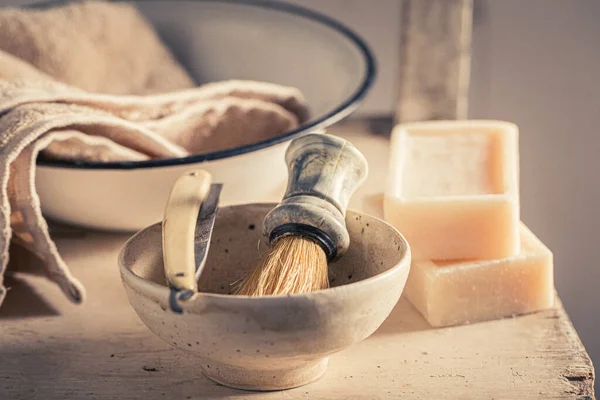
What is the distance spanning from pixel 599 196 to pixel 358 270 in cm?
82

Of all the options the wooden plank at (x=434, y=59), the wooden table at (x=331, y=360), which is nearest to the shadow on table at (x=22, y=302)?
the wooden table at (x=331, y=360)

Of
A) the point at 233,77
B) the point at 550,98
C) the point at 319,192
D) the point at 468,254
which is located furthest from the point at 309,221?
the point at 550,98

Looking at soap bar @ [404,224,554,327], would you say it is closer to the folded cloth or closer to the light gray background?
the folded cloth

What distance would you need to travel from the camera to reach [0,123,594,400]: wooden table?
0.43 meters

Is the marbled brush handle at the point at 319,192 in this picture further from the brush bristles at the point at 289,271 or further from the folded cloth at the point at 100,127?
the folded cloth at the point at 100,127

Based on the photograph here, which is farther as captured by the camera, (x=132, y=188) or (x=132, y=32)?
(x=132, y=32)

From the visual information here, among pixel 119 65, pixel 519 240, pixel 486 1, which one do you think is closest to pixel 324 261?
pixel 519 240

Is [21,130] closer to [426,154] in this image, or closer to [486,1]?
[426,154]

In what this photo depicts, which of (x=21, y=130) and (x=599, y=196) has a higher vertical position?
(x=21, y=130)

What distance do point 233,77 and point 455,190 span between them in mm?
361

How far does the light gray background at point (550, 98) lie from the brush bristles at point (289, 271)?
0.77m

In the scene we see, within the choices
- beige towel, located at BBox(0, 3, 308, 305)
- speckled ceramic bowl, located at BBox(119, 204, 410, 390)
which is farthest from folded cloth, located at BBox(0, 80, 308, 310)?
speckled ceramic bowl, located at BBox(119, 204, 410, 390)

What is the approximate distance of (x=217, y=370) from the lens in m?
0.43

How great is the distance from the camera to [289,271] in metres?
0.41
